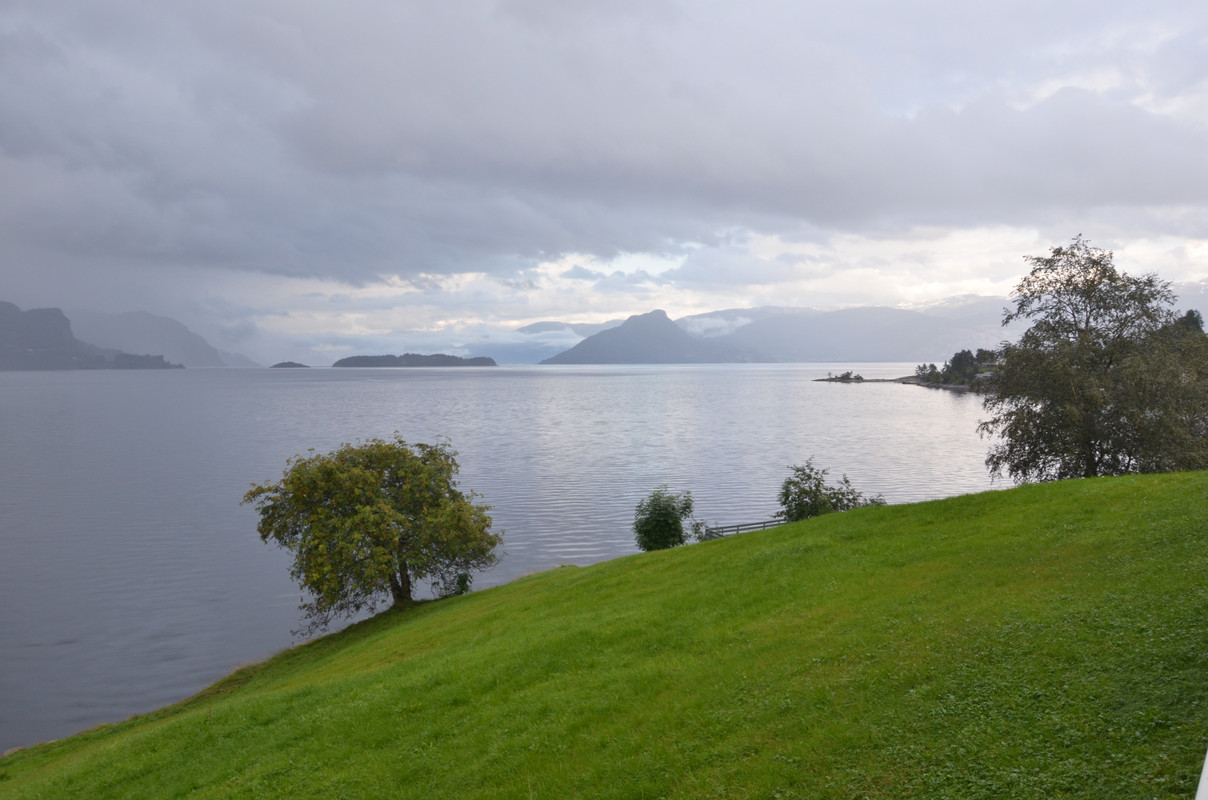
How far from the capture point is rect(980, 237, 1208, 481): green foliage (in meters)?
38.9

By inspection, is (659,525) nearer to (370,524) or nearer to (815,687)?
(370,524)

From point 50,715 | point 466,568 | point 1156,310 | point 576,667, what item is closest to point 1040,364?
point 1156,310

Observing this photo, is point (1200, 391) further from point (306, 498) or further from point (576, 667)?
point (306, 498)

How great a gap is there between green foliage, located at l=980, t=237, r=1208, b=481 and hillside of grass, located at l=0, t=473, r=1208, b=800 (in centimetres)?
1883

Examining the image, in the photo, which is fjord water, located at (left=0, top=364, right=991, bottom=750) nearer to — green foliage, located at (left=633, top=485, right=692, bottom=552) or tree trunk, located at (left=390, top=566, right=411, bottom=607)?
green foliage, located at (left=633, top=485, right=692, bottom=552)

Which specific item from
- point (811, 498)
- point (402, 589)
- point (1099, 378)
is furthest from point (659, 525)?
point (1099, 378)

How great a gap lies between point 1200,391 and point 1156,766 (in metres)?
42.0

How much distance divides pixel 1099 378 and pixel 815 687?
37.9 metres

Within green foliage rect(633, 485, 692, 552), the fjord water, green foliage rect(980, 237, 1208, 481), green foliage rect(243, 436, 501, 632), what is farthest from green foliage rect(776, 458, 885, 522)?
green foliage rect(243, 436, 501, 632)

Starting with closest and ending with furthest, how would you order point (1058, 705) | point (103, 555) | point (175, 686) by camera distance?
1. point (1058, 705)
2. point (175, 686)
3. point (103, 555)

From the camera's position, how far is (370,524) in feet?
141

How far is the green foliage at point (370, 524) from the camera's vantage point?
4212cm

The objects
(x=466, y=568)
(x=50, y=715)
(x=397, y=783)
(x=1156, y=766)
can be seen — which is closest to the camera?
(x=1156, y=766)

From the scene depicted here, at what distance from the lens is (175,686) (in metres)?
41.2
